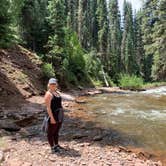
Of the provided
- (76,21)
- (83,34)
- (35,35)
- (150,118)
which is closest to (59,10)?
(35,35)

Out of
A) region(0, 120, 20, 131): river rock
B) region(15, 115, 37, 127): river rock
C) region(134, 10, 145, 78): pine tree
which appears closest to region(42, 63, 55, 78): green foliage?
region(15, 115, 37, 127): river rock

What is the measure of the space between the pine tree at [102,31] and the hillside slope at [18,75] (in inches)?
1233

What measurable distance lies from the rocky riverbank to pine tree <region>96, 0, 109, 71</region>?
141 feet

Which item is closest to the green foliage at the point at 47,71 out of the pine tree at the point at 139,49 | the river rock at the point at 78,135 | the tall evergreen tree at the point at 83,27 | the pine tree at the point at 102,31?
the river rock at the point at 78,135

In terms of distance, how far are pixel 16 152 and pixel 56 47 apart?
2027cm

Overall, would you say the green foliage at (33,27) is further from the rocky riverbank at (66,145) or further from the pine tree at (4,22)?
the rocky riverbank at (66,145)

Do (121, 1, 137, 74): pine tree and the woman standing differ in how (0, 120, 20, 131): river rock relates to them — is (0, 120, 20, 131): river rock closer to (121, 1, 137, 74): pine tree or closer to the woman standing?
the woman standing

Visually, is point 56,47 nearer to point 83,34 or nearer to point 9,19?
point 9,19

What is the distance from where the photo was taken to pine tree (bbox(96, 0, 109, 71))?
59203 millimetres

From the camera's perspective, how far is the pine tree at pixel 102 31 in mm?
59203

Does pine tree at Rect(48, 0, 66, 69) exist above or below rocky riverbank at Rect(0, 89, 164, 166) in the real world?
above

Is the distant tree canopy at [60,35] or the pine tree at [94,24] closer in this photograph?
the distant tree canopy at [60,35]

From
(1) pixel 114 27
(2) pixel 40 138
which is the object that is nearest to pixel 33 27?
(2) pixel 40 138

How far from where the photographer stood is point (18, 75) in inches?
795
